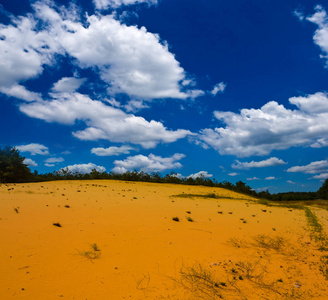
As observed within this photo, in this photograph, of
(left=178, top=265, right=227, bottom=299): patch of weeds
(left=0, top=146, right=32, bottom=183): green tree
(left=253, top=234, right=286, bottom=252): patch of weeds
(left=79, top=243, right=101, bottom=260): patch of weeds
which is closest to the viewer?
(left=178, top=265, right=227, bottom=299): patch of weeds

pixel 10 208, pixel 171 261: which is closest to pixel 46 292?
pixel 171 261

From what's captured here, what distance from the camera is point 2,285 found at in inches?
194

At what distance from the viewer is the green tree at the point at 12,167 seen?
42.5m

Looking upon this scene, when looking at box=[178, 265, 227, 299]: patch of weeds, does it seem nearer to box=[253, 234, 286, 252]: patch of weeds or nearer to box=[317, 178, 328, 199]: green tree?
box=[253, 234, 286, 252]: patch of weeds

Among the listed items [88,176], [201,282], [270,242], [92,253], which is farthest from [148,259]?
[88,176]

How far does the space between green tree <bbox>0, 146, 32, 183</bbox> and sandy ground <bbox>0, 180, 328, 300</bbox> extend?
3830cm

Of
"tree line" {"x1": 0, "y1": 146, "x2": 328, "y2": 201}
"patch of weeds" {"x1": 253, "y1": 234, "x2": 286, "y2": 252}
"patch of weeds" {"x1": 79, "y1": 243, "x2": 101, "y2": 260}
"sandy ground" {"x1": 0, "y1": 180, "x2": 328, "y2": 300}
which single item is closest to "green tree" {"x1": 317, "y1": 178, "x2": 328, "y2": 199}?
"tree line" {"x1": 0, "y1": 146, "x2": 328, "y2": 201}

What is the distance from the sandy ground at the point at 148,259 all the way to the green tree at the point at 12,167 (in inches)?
1508

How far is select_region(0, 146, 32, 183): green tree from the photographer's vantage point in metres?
42.5

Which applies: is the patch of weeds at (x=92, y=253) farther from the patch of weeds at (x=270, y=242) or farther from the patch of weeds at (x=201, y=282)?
the patch of weeds at (x=270, y=242)

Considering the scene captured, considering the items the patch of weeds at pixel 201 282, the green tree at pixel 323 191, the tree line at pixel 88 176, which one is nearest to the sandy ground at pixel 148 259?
the patch of weeds at pixel 201 282

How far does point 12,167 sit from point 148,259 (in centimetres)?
4580

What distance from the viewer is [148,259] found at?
683 cm

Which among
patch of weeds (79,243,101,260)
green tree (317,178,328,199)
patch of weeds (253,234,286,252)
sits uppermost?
green tree (317,178,328,199)
